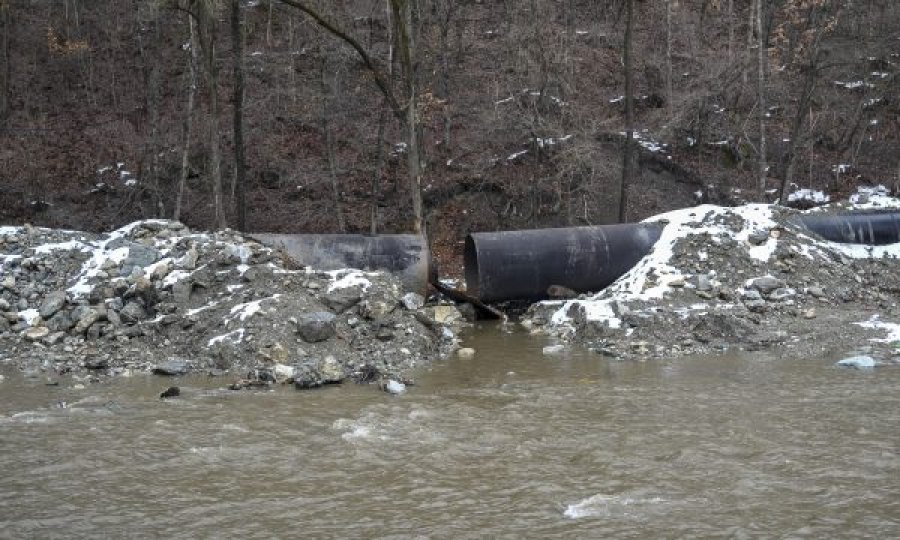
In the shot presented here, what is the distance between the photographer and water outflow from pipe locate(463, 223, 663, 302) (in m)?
14.6

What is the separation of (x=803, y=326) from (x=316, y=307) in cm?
729

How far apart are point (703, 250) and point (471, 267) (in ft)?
14.1

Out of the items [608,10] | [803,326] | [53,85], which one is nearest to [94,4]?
[53,85]

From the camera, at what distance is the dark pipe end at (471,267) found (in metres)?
14.9

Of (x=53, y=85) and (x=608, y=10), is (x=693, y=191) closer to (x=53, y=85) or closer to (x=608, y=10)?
(x=608, y=10)

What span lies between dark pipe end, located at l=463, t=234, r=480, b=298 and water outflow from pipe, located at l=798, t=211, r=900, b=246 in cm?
634

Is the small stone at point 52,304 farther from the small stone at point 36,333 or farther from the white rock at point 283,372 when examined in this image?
the white rock at point 283,372

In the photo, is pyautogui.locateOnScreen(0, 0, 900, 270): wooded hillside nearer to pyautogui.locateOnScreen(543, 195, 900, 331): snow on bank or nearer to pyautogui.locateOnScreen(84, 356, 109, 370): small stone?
pyautogui.locateOnScreen(543, 195, 900, 331): snow on bank

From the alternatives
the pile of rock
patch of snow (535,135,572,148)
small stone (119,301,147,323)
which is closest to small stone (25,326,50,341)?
small stone (119,301,147,323)

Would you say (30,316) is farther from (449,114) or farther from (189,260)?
(449,114)

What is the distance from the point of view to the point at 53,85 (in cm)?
2944

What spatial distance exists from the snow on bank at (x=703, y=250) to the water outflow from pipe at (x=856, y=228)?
19 cm

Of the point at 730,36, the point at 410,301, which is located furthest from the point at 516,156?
the point at 410,301

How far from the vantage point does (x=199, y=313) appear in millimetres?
11617
